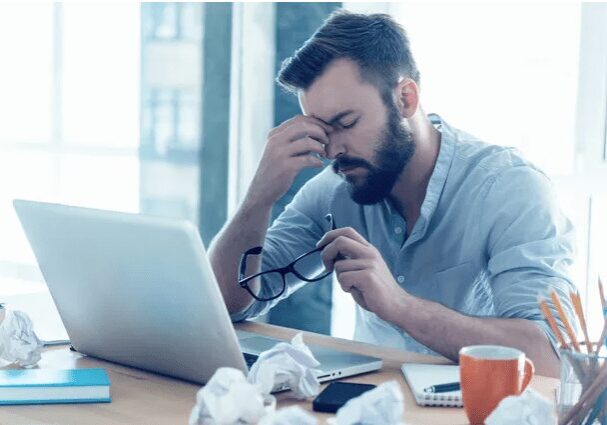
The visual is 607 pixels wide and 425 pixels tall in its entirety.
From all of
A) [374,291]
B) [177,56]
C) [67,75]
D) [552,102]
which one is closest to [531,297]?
[374,291]

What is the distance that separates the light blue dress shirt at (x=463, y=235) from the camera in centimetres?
167

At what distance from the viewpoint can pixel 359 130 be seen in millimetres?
1912

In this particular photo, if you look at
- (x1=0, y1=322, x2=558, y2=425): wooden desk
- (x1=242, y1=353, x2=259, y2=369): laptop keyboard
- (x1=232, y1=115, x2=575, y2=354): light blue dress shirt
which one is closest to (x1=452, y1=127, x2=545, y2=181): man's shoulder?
(x1=232, y1=115, x2=575, y2=354): light blue dress shirt

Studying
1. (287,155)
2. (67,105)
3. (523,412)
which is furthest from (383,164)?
(67,105)

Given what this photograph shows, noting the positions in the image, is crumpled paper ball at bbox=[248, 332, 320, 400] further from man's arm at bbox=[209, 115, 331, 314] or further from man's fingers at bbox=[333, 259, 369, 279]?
man's arm at bbox=[209, 115, 331, 314]

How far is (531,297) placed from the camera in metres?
1.59

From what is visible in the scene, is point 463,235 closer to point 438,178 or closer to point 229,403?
point 438,178

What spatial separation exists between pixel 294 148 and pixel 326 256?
1.31ft

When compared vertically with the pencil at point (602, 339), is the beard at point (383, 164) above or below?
above

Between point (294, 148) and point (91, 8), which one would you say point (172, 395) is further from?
point (91, 8)

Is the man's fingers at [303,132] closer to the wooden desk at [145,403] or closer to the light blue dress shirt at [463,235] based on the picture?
the light blue dress shirt at [463,235]

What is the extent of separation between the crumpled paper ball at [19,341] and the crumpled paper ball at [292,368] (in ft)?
1.25

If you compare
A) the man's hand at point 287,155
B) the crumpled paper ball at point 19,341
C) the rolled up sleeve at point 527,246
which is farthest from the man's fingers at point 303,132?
the crumpled paper ball at point 19,341

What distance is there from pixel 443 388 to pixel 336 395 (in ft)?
0.46
